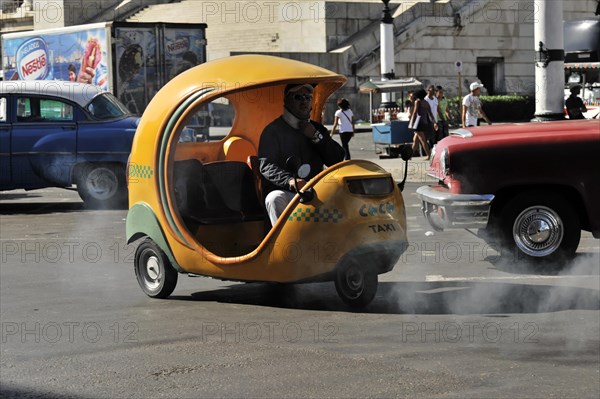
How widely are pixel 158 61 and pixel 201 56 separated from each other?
1149mm

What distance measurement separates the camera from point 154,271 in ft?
34.5

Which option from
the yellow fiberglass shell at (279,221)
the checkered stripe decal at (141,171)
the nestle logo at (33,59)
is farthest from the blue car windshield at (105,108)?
the nestle logo at (33,59)

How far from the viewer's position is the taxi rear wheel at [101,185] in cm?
1875

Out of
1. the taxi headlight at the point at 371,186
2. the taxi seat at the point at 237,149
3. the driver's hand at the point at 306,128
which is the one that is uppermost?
the driver's hand at the point at 306,128

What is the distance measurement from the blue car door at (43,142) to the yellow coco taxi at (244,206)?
25.2 ft

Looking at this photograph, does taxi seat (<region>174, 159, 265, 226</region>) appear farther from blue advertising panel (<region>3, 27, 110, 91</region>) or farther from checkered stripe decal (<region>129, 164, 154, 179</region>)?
blue advertising panel (<region>3, 27, 110, 91</region>)

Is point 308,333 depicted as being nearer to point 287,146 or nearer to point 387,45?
point 287,146

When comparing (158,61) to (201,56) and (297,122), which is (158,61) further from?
(297,122)

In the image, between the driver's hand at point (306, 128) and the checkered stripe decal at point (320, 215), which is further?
the driver's hand at point (306, 128)

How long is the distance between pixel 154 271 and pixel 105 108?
9.03 m

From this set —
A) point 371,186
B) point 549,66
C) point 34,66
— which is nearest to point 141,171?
point 371,186

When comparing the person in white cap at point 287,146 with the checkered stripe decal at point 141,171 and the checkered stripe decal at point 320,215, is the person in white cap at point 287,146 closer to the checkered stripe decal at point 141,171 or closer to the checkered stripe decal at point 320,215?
the checkered stripe decal at point 320,215

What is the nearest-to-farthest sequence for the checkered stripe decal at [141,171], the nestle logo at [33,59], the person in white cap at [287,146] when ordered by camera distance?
1. the person in white cap at [287,146]
2. the checkered stripe decal at [141,171]
3. the nestle logo at [33,59]

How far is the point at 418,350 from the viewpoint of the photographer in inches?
325
